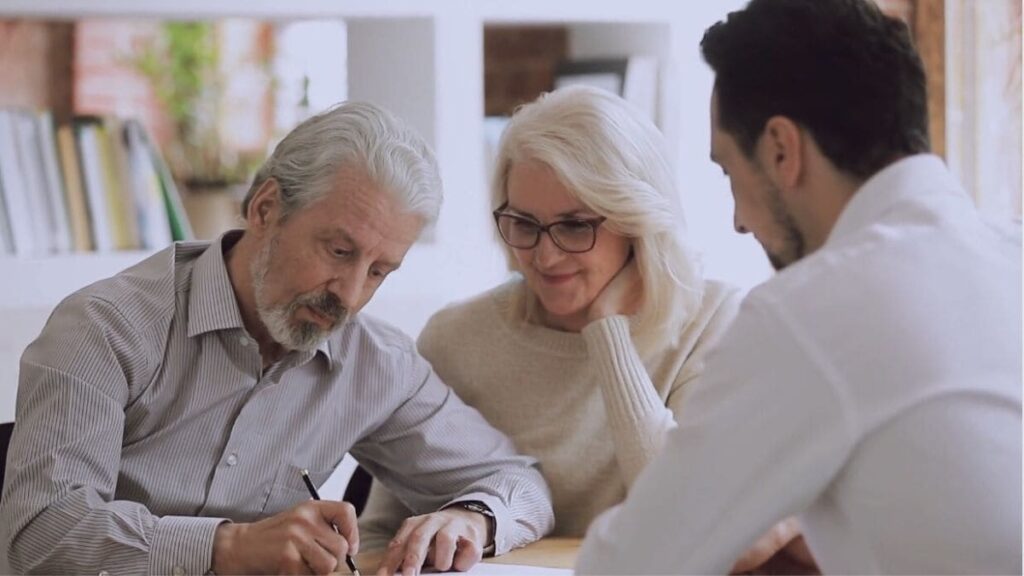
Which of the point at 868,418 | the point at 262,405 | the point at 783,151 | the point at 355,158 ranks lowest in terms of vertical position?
the point at 262,405

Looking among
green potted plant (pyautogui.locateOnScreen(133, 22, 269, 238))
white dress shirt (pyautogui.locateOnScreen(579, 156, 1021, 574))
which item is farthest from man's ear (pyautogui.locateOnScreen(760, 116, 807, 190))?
green potted plant (pyautogui.locateOnScreen(133, 22, 269, 238))

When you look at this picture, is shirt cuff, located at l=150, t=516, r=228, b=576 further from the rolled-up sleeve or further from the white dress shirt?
the white dress shirt

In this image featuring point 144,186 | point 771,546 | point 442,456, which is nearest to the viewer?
point 771,546

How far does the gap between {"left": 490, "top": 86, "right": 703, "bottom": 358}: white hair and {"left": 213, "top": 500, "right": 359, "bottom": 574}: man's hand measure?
713 mm

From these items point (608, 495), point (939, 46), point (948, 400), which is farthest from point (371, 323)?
point (939, 46)

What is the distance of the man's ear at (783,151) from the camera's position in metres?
1.47

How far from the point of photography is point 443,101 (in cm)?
324

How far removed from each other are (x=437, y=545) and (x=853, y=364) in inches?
35.0

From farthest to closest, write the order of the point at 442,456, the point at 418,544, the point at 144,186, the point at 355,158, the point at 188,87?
1. the point at 188,87
2. the point at 144,186
3. the point at 442,456
4. the point at 355,158
5. the point at 418,544

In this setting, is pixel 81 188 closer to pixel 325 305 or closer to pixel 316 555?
pixel 325 305

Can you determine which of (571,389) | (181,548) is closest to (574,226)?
(571,389)

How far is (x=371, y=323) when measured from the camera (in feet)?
7.89

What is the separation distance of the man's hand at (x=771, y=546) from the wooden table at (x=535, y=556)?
268mm

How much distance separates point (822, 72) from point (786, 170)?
108mm
